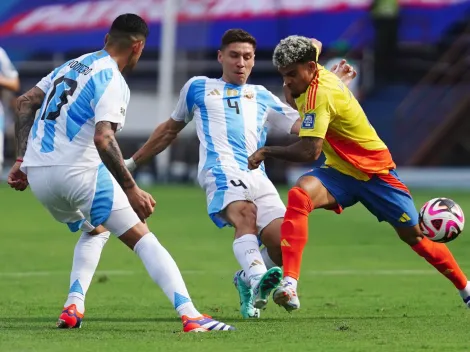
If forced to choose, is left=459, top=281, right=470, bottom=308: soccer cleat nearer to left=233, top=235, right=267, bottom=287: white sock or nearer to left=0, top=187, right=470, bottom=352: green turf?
left=0, top=187, right=470, bottom=352: green turf

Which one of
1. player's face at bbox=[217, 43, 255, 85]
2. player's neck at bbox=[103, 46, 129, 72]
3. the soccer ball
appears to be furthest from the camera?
player's face at bbox=[217, 43, 255, 85]

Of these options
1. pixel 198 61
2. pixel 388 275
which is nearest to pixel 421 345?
pixel 388 275

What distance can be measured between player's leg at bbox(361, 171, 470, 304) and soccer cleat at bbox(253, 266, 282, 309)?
1180mm

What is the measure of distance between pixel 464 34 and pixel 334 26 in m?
3.54

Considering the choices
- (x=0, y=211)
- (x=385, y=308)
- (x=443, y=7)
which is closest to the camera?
(x=385, y=308)

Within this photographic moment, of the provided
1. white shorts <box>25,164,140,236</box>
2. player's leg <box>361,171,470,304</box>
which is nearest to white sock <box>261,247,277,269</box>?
player's leg <box>361,171,470,304</box>

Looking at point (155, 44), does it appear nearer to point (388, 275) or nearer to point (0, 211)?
point (0, 211)

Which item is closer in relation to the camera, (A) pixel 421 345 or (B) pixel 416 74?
(A) pixel 421 345

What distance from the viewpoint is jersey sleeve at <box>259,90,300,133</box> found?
973cm

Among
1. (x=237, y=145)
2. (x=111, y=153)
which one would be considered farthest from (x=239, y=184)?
(x=111, y=153)

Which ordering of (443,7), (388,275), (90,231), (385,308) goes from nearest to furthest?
(90,231) → (385,308) → (388,275) → (443,7)

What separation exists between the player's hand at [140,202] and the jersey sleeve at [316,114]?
155 cm

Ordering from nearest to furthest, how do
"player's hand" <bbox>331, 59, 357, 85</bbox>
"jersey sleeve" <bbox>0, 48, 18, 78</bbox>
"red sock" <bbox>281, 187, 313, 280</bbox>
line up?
"red sock" <bbox>281, 187, 313, 280</bbox> → "player's hand" <bbox>331, 59, 357, 85</bbox> → "jersey sleeve" <bbox>0, 48, 18, 78</bbox>

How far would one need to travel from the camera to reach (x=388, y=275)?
1185 cm
